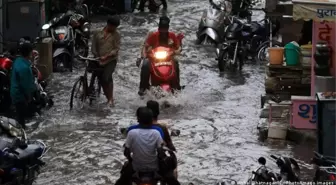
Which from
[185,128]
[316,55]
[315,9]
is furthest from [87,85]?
[315,9]

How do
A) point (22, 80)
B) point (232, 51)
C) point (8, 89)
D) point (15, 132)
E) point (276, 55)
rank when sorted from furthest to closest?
1. point (232, 51)
2. point (8, 89)
3. point (276, 55)
4. point (22, 80)
5. point (15, 132)

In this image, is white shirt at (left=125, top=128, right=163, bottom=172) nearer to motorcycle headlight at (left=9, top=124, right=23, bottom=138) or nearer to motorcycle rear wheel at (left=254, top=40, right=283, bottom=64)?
motorcycle headlight at (left=9, top=124, right=23, bottom=138)

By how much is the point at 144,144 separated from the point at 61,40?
947 centimetres

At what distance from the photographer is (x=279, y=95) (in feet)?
41.1

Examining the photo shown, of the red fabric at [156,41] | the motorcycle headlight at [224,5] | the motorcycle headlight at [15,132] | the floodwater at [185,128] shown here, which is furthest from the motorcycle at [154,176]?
the motorcycle headlight at [224,5]

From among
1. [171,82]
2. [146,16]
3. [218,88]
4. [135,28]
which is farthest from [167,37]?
[146,16]

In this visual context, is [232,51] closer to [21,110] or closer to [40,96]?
[40,96]

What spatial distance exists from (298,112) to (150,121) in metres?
3.94

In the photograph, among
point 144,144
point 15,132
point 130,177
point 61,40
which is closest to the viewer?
point 144,144

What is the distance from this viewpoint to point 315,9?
987cm

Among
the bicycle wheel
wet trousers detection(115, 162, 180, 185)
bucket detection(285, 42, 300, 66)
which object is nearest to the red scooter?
the bicycle wheel

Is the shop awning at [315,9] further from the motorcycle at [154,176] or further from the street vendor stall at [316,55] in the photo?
the motorcycle at [154,176]

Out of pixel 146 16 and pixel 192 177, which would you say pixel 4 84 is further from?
pixel 146 16

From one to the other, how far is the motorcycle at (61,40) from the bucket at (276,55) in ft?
19.1
